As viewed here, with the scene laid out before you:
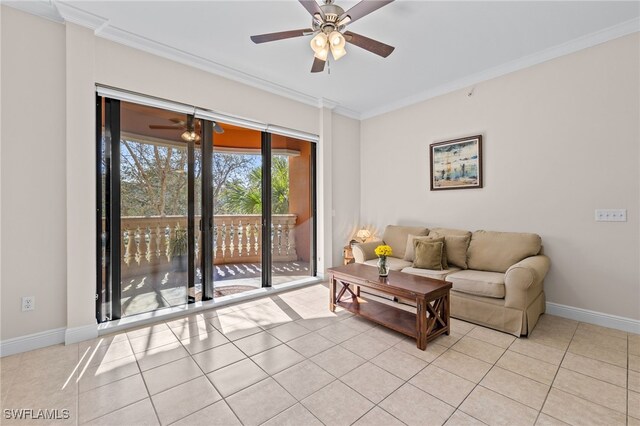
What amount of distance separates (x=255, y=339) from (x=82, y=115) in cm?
260

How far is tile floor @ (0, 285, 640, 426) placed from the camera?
5.41 feet

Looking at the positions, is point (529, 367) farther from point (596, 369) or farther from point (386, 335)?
point (386, 335)

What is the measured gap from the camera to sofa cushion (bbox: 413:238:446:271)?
3367 millimetres

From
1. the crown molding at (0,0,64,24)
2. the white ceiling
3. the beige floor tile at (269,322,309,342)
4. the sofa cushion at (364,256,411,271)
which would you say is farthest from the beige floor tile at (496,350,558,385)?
the crown molding at (0,0,64,24)

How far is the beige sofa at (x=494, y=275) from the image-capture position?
2.59 metres

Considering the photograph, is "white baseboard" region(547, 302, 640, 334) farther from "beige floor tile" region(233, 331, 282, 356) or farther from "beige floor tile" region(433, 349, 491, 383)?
"beige floor tile" region(233, 331, 282, 356)

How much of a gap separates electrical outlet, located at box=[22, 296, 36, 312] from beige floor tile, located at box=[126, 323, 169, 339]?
2.52ft

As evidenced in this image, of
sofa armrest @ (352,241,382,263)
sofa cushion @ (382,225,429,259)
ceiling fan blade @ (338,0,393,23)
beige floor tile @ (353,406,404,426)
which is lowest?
beige floor tile @ (353,406,404,426)

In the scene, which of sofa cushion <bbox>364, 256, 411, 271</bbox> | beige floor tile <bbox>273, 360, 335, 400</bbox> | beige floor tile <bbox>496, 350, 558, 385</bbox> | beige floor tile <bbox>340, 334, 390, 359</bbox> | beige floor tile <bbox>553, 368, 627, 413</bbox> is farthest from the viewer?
sofa cushion <bbox>364, 256, 411, 271</bbox>

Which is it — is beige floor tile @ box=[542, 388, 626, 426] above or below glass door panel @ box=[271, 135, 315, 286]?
below

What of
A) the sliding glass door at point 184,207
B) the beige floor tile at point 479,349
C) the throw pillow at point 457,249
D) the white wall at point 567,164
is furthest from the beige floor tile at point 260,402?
the white wall at point 567,164

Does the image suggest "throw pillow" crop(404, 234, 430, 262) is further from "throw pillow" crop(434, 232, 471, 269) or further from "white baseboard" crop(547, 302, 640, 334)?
"white baseboard" crop(547, 302, 640, 334)

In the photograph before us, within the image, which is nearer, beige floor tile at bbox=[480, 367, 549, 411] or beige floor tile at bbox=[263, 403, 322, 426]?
beige floor tile at bbox=[263, 403, 322, 426]

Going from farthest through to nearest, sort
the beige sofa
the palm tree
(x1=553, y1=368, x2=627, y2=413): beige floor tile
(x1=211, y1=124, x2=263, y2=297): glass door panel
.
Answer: the palm tree < (x1=211, y1=124, x2=263, y2=297): glass door panel < the beige sofa < (x1=553, y1=368, x2=627, y2=413): beige floor tile
